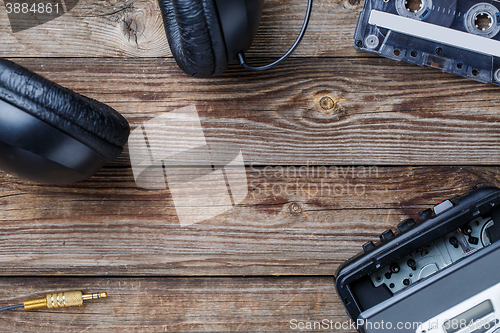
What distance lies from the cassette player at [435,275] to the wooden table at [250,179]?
0.14 metres

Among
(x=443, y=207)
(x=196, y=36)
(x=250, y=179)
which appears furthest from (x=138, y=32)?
(x=443, y=207)

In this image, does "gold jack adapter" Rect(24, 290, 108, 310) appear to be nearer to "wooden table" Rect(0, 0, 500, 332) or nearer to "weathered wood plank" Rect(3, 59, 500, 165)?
"wooden table" Rect(0, 0, 500, 332)

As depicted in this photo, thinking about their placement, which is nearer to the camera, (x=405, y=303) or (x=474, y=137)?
(x=405, y=303)

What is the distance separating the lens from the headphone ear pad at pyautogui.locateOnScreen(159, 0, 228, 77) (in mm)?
538

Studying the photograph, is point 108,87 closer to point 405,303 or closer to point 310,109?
point 310,109

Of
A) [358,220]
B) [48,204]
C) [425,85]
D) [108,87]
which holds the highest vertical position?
[425,85]

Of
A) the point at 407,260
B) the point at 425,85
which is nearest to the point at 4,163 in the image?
the point at 407,260

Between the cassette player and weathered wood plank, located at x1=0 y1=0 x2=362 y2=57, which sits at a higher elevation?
weathered wood plank, located at x1=0 y1=0 x2=362 y2=57

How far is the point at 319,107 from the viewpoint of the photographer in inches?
28.6

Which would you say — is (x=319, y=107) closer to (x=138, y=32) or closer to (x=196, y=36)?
(x=196, y=36)

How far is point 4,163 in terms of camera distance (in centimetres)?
54

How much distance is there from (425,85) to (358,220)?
33cm

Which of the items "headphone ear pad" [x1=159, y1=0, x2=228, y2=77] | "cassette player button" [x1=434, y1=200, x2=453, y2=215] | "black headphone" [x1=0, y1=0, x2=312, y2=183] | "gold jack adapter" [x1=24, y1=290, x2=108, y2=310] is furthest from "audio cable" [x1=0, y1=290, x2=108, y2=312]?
"cassette player button" [x1=434, y1=200, x2=453, y2=215]

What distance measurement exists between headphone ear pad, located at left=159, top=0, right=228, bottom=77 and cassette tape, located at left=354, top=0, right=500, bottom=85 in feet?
1.07
